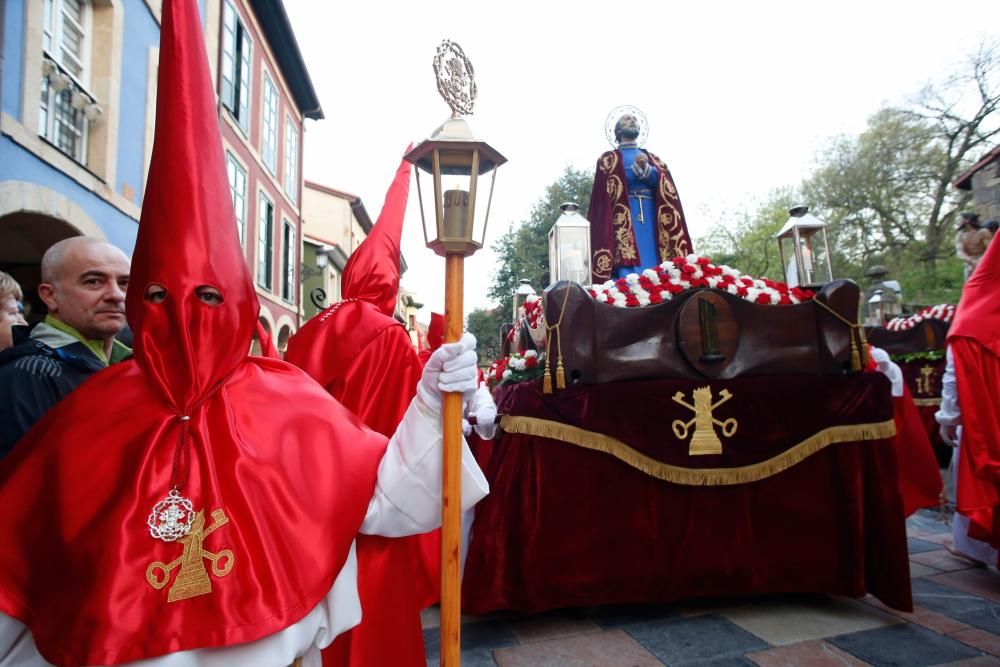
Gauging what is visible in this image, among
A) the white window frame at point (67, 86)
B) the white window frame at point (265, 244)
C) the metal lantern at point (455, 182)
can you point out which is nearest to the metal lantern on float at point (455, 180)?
the metal lantern at point (455, 182)

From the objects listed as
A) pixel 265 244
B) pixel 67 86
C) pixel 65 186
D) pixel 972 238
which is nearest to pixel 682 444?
pixel 972 238

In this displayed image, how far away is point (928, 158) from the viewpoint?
20.9 metres

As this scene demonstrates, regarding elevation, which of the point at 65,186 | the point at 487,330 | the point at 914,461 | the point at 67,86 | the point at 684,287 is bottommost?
the point at 914,461

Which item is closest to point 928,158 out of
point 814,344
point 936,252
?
point 936,252

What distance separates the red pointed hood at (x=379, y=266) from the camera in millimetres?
4422

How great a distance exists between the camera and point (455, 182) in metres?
1.80

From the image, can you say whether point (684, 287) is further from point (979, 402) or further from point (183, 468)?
point (183, 468)

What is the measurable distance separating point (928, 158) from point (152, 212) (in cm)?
2606

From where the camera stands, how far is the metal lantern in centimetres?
177

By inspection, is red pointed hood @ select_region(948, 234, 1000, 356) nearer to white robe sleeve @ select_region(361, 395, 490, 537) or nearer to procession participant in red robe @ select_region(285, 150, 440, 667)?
procession participant in red robe @ select_region(285, 150, 440, 667)

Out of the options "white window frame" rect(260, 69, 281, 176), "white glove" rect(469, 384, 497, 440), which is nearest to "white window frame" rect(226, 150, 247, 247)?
"white window frame" rect(260, 69, 281, 176)

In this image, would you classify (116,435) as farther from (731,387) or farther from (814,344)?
(814,344)

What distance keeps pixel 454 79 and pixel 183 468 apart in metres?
1.45

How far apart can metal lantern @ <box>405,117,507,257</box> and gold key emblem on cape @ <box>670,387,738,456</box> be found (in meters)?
2.27
